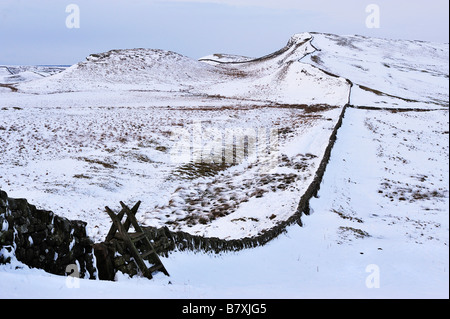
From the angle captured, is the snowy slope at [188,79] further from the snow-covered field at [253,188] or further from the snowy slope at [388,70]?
the snow-covered field at [253,188]

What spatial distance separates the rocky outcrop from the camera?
6418 mm

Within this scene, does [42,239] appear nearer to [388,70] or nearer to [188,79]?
[188,79]

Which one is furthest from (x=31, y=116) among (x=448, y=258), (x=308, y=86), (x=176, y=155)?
(x=308, y=86)

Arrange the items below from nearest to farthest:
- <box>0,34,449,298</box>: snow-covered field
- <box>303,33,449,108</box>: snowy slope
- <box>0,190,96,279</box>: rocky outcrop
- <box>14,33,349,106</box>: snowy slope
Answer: <box>0,190,96,279</box>: rocky outcrop
<box>0,34,449,298</box>: snow-covered field
<box>303,33,449,108</box>: snowy slope
<box>14,33,349,106</box>: snowy slope

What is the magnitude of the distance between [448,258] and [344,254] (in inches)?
118

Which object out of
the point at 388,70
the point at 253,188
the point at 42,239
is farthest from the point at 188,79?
the point at 42,239

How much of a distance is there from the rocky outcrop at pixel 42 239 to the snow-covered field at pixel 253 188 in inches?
17.5

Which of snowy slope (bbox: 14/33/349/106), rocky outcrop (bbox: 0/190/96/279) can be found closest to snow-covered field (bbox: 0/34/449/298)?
rocky outcrop (bbox: 0/190/96/279)

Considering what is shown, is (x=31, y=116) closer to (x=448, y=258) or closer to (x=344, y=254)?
(x=344, y=254)

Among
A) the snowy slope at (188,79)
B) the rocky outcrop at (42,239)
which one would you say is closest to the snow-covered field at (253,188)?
the rocky outcrop at (42,239)

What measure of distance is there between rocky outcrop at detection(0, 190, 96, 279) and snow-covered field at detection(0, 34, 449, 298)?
0.45 m

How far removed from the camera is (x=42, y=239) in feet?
22.7

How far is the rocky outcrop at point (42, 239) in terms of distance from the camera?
642 cm

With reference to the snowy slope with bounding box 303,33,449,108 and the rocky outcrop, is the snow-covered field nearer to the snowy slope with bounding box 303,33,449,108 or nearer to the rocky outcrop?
the rocky outcrop
